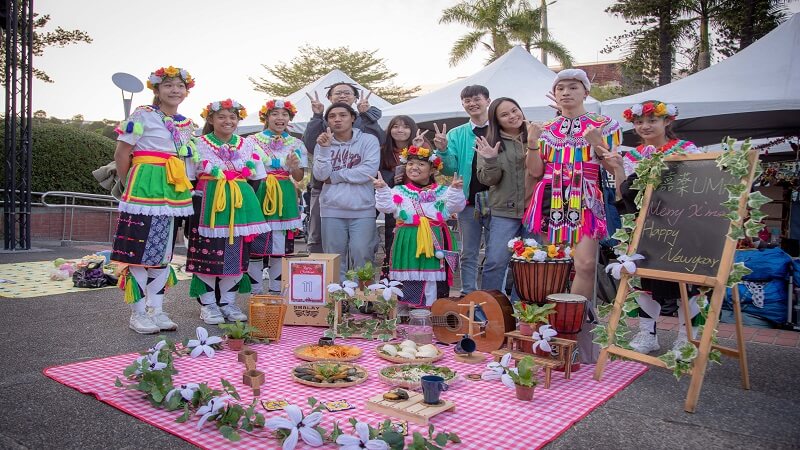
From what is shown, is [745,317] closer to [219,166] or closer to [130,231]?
[219,166]

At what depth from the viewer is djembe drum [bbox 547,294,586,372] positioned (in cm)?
394

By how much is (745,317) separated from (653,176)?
2.76 m

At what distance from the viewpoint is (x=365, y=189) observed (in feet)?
19.0

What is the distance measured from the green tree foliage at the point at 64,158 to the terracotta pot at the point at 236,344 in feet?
39.4

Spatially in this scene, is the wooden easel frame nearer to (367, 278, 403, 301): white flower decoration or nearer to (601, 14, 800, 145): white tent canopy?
(367, 278, 403, 301): white flower decoration

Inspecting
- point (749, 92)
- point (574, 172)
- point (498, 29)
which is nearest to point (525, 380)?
point (574, 172)

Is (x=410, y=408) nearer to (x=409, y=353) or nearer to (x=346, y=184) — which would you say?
(x=409, y=353)

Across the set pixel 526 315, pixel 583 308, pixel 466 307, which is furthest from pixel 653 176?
pixel 466 307

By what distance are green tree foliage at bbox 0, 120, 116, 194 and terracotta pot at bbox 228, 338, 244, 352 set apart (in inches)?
473

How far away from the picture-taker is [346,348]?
4.31m

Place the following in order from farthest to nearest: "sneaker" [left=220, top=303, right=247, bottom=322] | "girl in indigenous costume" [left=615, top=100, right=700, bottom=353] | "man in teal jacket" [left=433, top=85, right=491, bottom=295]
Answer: "man in teal jacket" [left=433, top=85, right=491, bottom=295], "sneaker" [left=220, top=303, right=247, bottom=322], "girl in indigenous costume" [left=615, top=100, right=700, bottom=353]

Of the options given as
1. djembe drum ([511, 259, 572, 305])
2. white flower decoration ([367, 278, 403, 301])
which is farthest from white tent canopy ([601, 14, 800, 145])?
white flower decoration ([367, 278, 403, 301])

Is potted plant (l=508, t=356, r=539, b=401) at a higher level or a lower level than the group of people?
lower

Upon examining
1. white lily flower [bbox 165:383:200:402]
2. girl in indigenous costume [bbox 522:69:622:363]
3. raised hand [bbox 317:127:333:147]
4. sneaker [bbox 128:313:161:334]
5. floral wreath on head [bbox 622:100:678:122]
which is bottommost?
white lily flower [bbox 165:383:200:402]
